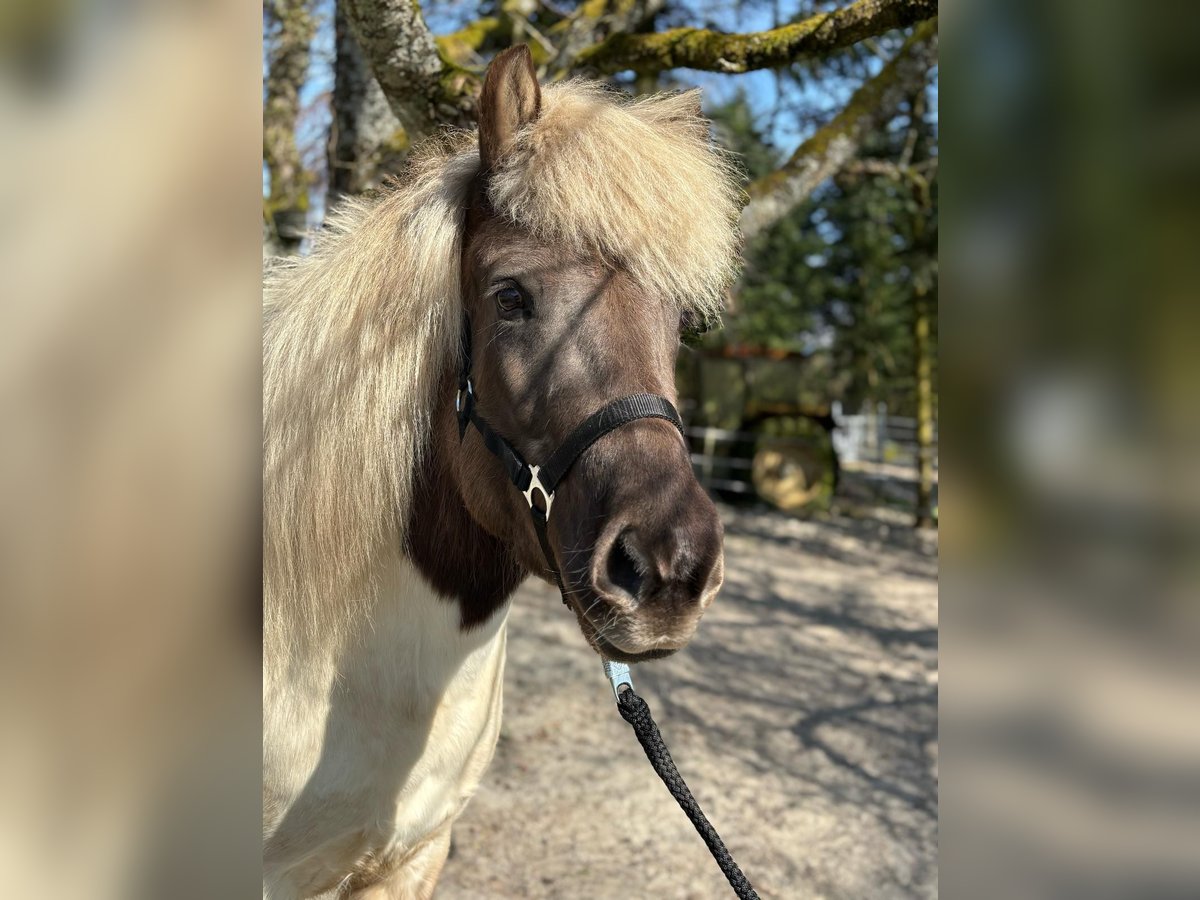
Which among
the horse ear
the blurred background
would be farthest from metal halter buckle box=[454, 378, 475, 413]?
the blurred background

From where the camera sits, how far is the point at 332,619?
1.95m

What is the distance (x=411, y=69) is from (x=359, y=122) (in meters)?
1.12

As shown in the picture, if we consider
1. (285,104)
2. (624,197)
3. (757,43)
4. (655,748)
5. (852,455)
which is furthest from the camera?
(852,455)

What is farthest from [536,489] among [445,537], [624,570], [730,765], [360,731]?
[730,765]

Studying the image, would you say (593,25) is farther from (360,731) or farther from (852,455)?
(852,455)

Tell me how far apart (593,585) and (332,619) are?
34.0 inches

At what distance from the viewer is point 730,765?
15.6 ft

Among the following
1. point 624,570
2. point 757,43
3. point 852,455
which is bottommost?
point 852,455

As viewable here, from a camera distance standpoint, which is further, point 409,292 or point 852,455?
point 852,455

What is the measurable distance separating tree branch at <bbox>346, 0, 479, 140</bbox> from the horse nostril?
6.42 ft

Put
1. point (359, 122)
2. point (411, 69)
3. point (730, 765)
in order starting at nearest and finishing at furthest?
point (411, 69) → point (359, 122) → point (730, 765)

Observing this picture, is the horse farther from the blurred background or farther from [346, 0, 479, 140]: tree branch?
[346, 0, 479, 140]: tree branch
